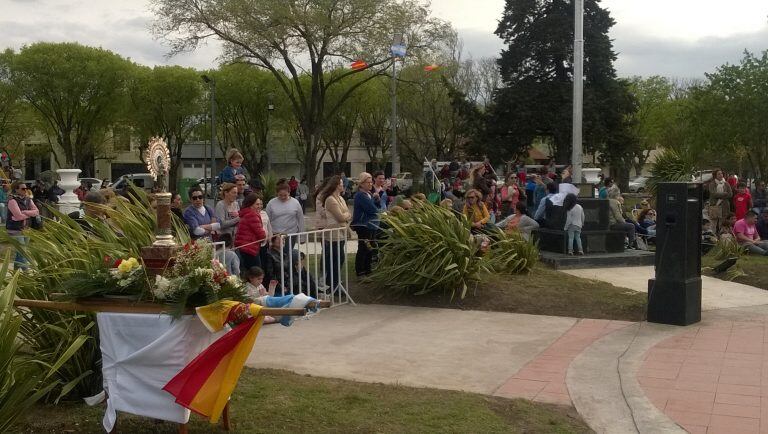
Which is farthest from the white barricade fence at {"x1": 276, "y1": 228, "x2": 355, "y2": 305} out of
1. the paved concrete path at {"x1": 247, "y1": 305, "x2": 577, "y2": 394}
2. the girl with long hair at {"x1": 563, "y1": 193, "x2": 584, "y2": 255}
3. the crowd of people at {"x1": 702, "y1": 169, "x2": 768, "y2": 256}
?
the crowd of people at {"x1": 702, "y1": 169, "x2": 768, "y2": 256}

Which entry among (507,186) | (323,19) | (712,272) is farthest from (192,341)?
(323,19)

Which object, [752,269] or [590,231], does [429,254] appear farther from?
[752,269]

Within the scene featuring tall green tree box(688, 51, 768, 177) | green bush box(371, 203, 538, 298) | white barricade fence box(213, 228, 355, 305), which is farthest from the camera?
A: tall green tree box(688, 51, 768, 177)

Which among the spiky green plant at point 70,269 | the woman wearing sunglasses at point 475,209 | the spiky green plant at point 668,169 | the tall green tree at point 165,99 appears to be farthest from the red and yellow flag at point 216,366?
the tall green tree at point 165,99

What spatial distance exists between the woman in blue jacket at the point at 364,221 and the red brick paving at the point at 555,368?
3350 mm

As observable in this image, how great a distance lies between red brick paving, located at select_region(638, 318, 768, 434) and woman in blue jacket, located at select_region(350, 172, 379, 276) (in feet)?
14.8

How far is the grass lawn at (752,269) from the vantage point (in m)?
11.8

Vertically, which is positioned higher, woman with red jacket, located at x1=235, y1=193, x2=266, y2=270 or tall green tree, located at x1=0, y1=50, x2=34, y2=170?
tall green tree, located at x1=0, y1=50, x2=34, y2=170

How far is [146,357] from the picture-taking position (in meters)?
4.73

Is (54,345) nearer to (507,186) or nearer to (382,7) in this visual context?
(507,186)

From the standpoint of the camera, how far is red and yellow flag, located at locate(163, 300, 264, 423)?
457cm

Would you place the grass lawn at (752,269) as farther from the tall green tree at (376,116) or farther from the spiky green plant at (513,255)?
the tall green tree at (376,116)

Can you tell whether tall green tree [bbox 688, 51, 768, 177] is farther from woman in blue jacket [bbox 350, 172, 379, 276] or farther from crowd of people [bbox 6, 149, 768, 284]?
woman in blue jacket [bbox 350, 172, 379, 276]

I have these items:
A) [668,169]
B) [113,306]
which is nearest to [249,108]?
[668,169]
